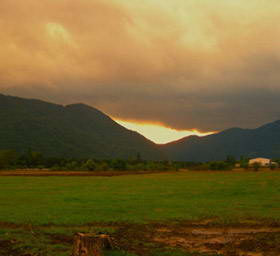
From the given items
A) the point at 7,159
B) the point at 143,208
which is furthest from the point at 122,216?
the point at 7,159

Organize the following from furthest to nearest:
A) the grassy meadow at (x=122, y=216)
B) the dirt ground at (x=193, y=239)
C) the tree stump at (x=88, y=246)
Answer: the grassy meadow at (x=122, y=216)
the dirt ground at (x=193, y=239)
the tree stump at (x=88, y=246)

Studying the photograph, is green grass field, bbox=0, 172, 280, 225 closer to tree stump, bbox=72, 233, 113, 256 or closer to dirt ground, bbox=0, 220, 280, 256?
dirt ground, bbox=0, 220, 280, 256

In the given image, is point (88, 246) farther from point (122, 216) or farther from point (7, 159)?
point (7, 159)

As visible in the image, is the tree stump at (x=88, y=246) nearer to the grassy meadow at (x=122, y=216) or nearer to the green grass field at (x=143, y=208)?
the grassy meadow at (x=122, y=216)

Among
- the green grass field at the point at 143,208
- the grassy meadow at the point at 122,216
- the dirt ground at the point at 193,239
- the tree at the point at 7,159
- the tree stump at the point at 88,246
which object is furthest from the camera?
the tree at the point at 7,159

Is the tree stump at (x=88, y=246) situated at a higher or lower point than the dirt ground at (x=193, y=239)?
higher

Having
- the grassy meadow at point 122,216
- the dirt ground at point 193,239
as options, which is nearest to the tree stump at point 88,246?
the grassy meadow at point 122,216

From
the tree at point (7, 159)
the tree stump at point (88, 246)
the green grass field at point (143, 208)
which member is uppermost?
the tree at point (7, 159)

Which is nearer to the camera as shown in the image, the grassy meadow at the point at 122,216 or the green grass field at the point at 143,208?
the grassy meadow at the point at 122,216

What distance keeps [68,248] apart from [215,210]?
60.1 feet

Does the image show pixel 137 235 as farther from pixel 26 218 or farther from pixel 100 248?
pixel 26 218

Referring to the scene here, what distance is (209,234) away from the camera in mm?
21062

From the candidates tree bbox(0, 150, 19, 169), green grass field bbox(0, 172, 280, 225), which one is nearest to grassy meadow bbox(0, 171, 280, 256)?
green grass field bbox(0, 172, 280, 225)

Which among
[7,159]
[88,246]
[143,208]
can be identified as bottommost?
[143,208]
